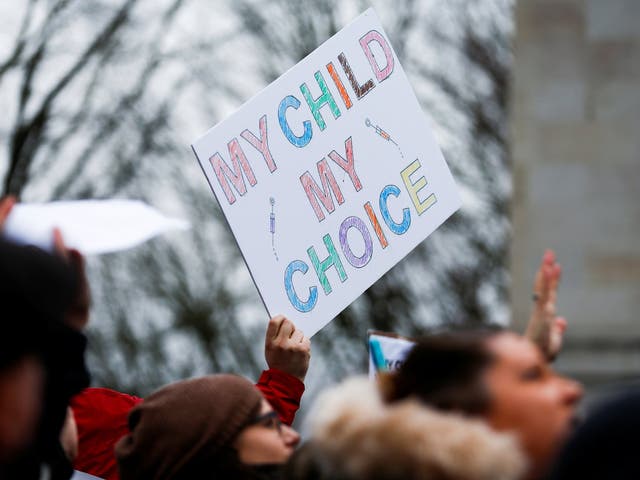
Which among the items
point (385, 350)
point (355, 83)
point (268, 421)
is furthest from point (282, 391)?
point (355, 83)

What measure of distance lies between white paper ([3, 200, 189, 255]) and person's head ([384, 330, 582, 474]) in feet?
2.86

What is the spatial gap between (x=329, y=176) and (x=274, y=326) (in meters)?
0.58

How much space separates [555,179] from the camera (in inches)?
442

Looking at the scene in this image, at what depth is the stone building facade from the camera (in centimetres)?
1102

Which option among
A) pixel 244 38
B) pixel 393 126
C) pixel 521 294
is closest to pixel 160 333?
pixel 244 38

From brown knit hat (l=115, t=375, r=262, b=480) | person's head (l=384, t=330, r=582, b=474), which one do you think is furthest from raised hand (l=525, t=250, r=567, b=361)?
brown knit hat (l=115, t=375, r=262, b=480)

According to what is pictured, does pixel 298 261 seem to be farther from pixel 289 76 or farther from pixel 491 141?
pixel 491 141

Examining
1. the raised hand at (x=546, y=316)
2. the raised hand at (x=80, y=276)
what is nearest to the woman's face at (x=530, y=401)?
the raised hand at (x=546, y=316)

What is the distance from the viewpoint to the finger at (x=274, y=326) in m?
4.14

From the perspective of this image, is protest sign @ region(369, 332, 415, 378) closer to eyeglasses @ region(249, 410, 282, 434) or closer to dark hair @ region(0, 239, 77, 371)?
eyeglasses @ region(249, 410, 282, 434)

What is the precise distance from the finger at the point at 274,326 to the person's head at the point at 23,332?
6.19 feet

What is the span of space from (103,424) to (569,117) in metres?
7.69

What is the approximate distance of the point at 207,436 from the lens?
3.28 meters

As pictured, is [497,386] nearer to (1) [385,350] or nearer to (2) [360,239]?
(1) [385,350]
